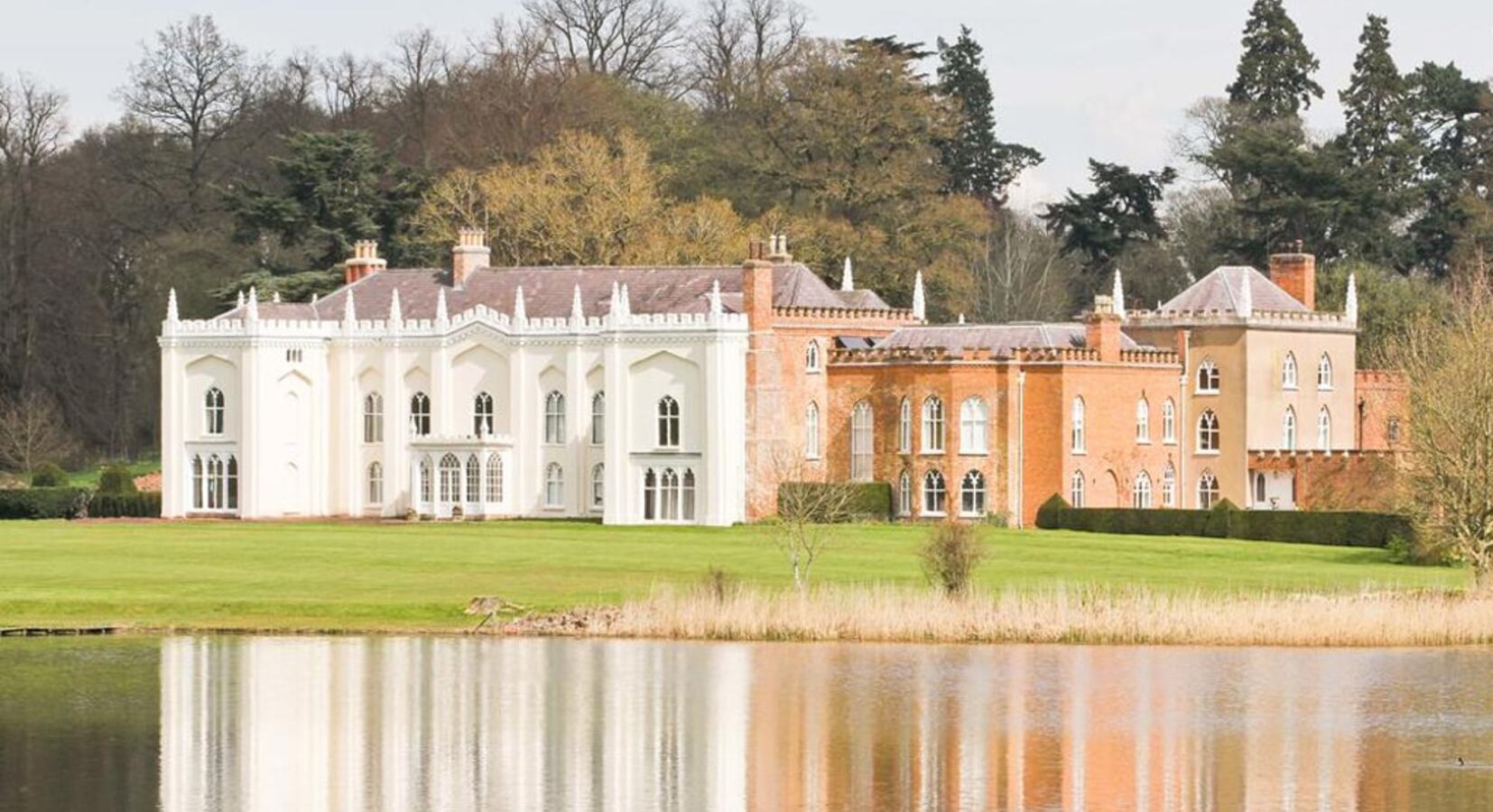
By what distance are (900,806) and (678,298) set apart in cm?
4711

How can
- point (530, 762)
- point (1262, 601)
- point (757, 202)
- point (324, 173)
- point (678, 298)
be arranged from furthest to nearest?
1. point (757, 202)
2. point (324, 173)
3. point (678, 298)
4. point (1262, 601)
5. point (530, 762)

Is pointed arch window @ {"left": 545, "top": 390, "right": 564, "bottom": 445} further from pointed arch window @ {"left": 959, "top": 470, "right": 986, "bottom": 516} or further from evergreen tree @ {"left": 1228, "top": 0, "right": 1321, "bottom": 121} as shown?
evergreen tree @ {"left": 1228, "top": 0, "right": 1321, "bottom": 121}

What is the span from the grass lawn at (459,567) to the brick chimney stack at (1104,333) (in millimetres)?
6820

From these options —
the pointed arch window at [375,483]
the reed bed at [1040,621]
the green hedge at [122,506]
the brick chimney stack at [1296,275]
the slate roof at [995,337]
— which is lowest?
the reed bed at [1040,621]

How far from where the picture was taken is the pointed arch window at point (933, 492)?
7831 cm

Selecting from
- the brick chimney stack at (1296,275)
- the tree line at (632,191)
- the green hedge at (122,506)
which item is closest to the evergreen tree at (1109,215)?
the tree line at (632,191)

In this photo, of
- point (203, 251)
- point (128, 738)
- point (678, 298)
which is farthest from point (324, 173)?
point (128, 738)

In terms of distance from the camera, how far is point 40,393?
103250mm

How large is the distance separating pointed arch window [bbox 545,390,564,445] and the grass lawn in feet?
20.1

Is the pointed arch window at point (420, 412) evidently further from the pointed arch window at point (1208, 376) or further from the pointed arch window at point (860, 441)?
the pointed arch window at point (1208, 376)

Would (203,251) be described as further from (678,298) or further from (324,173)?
(678,298)

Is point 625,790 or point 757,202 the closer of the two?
point 625,790

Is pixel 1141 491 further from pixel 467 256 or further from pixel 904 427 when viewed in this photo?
pixel 467 256

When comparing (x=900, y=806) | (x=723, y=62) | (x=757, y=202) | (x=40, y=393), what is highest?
(x=723, y=62)
